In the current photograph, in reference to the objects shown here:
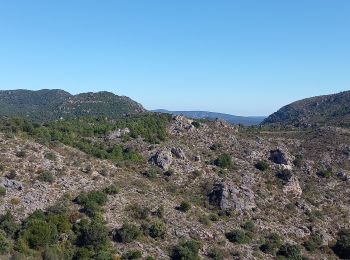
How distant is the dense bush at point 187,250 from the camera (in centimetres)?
4234

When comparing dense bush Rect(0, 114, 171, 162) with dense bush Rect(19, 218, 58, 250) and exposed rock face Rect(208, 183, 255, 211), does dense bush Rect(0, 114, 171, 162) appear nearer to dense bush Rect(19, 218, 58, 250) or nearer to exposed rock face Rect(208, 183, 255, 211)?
exposed rock face Rect(208, 183, 255, 211)

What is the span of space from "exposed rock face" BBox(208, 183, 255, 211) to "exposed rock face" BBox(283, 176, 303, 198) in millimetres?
7018

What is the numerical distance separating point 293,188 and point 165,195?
20067 mm

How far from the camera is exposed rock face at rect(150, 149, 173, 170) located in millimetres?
63713

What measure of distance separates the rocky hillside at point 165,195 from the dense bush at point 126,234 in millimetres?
134

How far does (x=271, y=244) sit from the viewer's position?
159ft

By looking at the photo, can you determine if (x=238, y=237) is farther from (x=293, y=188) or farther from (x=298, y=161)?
(x=298, y=161)

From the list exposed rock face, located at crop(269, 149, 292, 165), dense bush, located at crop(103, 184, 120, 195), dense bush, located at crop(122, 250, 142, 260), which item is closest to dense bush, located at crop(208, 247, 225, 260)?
dense bush, located at crop(122, 250, 142, 260)

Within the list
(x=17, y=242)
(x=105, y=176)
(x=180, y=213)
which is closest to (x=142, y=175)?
(x=105, y=176)

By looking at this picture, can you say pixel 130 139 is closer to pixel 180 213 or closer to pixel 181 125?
pixel 181 125

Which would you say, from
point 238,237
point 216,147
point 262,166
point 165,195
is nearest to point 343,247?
point 238,237

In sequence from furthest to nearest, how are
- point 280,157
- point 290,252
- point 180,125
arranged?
point 180,125 → point 280,157 → point 290,252

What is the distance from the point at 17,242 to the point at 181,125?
1839 inches

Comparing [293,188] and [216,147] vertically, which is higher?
[216,147]
